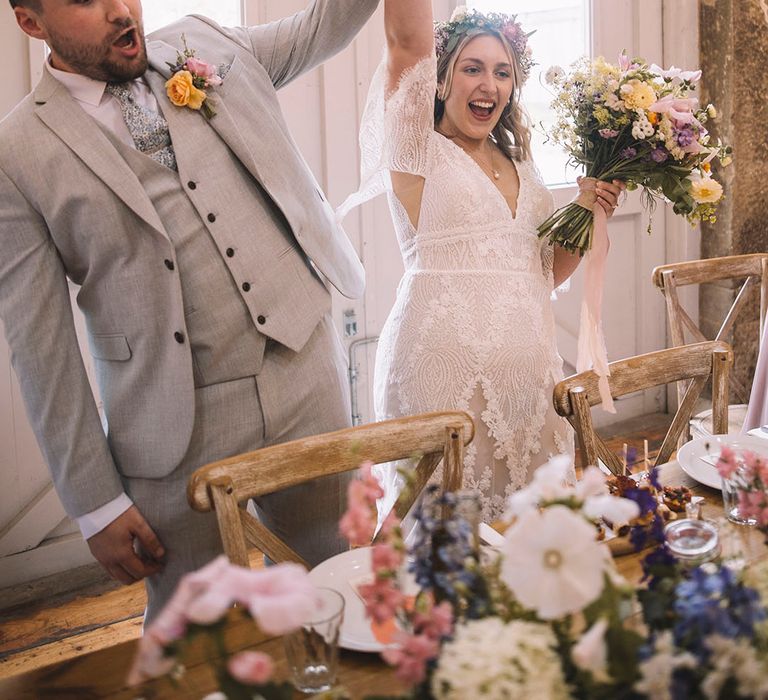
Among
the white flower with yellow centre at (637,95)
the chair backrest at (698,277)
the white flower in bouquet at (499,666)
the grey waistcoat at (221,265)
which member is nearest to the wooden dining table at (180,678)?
the white flower in bouquet at (499,666)

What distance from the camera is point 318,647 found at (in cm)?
92

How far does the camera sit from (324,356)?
6.07ft

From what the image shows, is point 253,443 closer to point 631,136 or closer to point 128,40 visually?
point 128,40

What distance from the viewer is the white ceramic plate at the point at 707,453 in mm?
1478

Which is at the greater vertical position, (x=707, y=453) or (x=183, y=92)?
(x=183, y=92)

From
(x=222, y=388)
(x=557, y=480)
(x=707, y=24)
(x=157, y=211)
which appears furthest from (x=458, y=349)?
(x=707, y=24)

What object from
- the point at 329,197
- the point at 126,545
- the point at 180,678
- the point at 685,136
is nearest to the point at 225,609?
the point at 180,678

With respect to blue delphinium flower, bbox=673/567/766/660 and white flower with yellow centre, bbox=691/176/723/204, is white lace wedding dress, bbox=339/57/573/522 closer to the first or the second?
white flower with yellow centre, bbox=691/176/723/204

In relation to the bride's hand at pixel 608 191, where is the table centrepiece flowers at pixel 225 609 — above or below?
below

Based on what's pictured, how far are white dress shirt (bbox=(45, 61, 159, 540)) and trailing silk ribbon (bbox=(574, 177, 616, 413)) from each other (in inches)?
40.7

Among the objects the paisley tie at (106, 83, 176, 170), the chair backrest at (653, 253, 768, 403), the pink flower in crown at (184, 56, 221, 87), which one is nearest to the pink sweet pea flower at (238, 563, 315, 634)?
the paisley tie at (106, 83, 176, 170)

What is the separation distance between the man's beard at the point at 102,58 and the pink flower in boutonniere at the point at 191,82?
0.22ft

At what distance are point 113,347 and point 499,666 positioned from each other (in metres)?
1.23

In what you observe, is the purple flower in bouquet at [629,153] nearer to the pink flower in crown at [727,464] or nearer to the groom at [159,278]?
the groom at [159,278]
